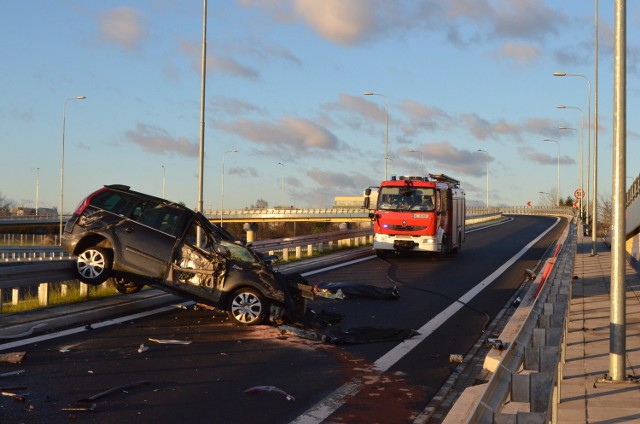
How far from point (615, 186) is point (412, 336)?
448cm

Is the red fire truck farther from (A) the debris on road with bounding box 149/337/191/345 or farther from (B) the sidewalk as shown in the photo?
(A) the debris on road with bounding box 149/337/191/345

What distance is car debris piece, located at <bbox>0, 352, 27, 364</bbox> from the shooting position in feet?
32.9

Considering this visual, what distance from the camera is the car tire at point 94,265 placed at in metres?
14.6

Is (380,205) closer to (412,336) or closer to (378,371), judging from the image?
(412,336)

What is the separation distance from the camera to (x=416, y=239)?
30938 mm

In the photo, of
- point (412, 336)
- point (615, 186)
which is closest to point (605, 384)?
point (615, 186)

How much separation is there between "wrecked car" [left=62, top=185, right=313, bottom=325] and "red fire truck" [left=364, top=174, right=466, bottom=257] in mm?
16678

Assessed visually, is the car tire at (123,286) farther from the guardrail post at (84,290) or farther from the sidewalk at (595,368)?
the sidewalk at (595,368)

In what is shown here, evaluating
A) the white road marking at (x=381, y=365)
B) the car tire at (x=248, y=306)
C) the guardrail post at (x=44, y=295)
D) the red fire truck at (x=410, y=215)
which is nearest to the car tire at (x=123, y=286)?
the guardrail post at (x=44, y=295)

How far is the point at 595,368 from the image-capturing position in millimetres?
9867

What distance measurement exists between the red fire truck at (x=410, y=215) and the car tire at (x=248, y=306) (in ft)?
57.0

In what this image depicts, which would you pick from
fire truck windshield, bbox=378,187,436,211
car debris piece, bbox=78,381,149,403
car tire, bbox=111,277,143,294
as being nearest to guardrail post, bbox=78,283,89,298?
car tire, bbox=111,277,143,294

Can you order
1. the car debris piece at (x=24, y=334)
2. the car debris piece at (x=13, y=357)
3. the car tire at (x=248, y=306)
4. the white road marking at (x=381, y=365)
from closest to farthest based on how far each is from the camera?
the white road marking at (x=381, y=365) → the car debris piece at (x=13, y=357) → the car debris piece at (x=24, y=334) → the car tire at (x=248, y=306)

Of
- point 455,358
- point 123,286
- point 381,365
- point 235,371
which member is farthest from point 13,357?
point 123,286
